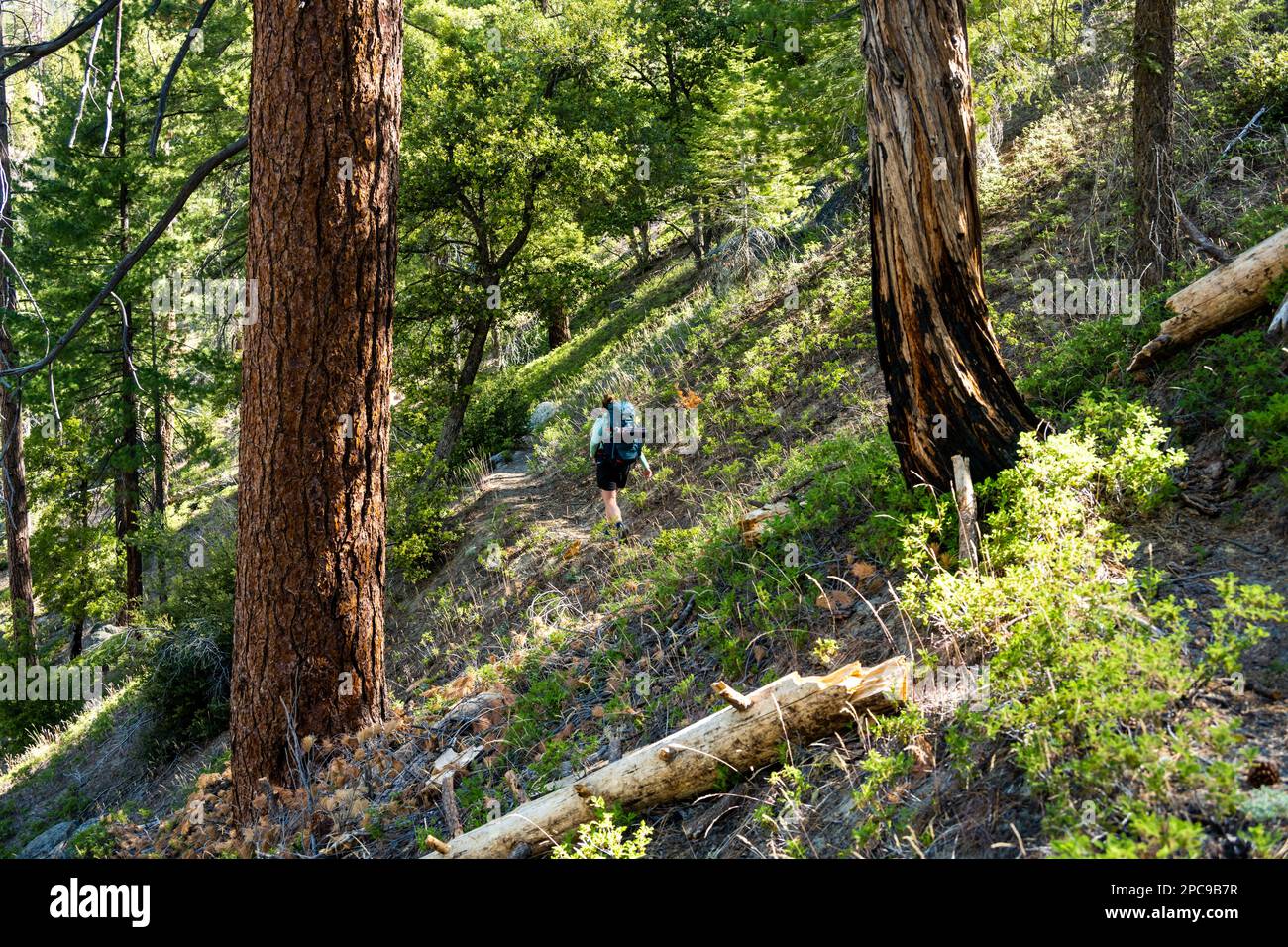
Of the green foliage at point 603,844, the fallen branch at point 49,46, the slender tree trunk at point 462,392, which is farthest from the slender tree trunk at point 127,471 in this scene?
the green foliage at point 603,844

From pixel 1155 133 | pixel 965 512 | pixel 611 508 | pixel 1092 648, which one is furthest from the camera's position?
pixel 611 508

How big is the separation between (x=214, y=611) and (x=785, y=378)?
8755mm

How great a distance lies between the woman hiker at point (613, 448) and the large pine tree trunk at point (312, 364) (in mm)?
5395

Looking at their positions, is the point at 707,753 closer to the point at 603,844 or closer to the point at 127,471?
the point at 603,844

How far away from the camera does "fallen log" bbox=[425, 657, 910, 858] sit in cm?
396

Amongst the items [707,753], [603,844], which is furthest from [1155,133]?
[603,844]

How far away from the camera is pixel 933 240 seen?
4918 millimetres

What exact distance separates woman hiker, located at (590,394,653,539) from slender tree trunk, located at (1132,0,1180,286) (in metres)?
5.54

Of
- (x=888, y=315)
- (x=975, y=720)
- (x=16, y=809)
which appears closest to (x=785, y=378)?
(x=888, y=315)

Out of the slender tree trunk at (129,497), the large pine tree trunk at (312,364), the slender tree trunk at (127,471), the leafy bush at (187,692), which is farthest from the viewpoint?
the slender tree trunk at (129,497)

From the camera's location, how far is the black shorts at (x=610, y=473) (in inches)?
421

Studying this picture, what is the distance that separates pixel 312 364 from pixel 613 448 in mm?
5875

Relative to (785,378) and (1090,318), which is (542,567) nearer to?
(785,378)

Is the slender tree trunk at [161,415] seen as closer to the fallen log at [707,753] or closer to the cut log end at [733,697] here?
the fallen log at [707,753]
